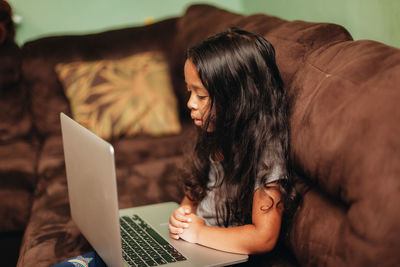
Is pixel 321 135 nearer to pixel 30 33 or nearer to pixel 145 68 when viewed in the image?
pixel 145 68

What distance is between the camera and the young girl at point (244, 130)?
3.73 ft

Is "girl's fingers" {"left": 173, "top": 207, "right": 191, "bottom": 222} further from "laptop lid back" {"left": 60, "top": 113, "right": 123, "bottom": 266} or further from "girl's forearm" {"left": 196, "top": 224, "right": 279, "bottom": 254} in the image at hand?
"laptop lid back" {"left": 60, "top": 113, "right": 123, "bottom": 266}

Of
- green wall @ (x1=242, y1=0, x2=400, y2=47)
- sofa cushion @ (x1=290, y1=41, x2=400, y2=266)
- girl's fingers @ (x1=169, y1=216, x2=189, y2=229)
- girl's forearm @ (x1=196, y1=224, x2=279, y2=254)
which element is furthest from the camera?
green wall @ (x1=242, y1=0, x2=400, y2=47)

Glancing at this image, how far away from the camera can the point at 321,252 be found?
1026 millimetres

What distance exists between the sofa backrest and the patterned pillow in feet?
0.25

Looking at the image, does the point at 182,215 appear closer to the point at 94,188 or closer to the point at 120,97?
the point at 94,188

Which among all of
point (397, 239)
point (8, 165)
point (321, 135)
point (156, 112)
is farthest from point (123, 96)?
point (397, 239)

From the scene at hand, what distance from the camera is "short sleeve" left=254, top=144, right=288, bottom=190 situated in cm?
114

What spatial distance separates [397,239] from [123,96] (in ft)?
5.05

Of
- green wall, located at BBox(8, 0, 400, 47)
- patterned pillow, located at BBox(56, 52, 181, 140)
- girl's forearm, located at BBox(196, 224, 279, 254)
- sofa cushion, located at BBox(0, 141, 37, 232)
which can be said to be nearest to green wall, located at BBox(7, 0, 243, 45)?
green wall, located at BBox(8, 0, 400, 47)

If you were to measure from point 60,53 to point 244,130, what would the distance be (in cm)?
141

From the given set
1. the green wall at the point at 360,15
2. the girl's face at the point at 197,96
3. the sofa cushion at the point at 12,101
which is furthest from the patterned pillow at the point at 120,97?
the girl's face at the point at 197,96

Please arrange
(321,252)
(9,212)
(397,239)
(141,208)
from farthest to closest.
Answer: (9,212) → (141,208) → (321,252) → (397,239)

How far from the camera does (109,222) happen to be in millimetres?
992
